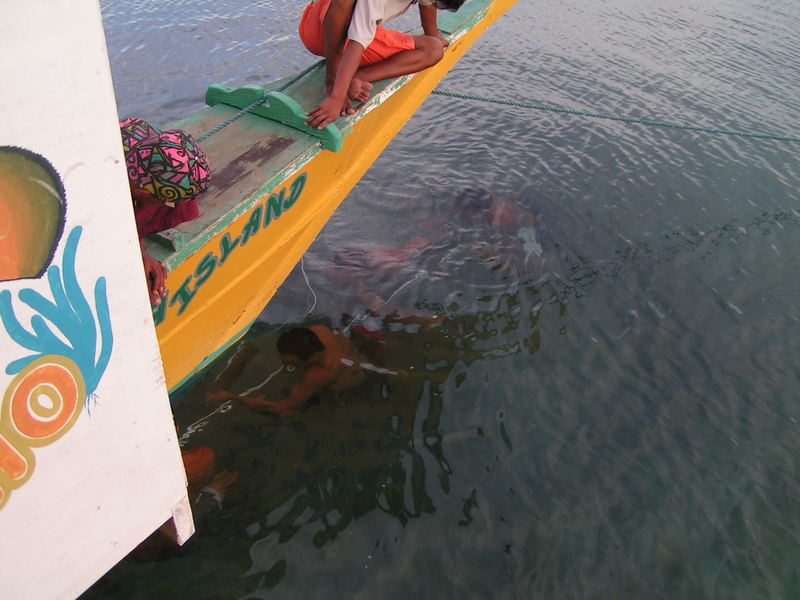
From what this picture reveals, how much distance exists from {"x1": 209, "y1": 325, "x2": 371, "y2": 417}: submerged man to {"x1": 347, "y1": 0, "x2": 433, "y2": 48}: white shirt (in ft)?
6.76

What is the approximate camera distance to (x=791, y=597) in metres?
3.32

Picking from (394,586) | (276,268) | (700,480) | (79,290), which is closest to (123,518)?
(79,290)

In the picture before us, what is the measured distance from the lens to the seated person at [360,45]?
3256 millimetres

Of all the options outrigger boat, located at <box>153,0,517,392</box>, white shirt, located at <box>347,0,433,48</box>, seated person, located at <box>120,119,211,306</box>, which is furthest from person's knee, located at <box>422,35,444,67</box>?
seated person, located at <box>120,119,211,306</box>

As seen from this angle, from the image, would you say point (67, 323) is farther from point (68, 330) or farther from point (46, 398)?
point (46, 398)

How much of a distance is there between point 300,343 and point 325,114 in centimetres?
177

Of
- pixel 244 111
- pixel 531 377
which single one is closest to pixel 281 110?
pixel 244 111

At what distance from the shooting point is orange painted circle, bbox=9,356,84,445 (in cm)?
166

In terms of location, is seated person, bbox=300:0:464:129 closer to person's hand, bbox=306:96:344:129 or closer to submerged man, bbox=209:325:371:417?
person's hand, bbox=306:96:344:129

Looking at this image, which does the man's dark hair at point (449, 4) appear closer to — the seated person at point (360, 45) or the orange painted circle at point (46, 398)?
the seated person at point (360, 45)

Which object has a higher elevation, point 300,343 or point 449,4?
point 449,4

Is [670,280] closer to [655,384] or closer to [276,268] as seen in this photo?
[655,384]

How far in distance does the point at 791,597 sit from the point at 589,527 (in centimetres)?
111

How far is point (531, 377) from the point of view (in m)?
4.38
